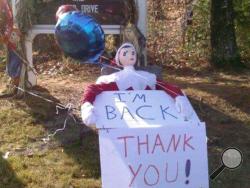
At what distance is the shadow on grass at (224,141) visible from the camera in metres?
4.98

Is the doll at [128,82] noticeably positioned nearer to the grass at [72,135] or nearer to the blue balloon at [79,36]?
the blue balloon at [79,36]

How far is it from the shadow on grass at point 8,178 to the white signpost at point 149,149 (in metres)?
1.08

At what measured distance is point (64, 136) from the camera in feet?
19.3

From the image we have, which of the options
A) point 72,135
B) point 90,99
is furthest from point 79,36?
point 72,135

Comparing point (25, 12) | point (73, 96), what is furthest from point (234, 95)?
point (25, 12)

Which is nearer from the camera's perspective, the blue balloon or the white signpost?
the white signpost

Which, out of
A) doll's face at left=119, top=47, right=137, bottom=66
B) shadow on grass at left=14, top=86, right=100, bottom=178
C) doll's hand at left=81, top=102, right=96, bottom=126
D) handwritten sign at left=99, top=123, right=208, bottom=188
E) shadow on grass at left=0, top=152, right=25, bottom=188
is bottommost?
shadow on grass at left=0, top=152, right=25, bottom=188

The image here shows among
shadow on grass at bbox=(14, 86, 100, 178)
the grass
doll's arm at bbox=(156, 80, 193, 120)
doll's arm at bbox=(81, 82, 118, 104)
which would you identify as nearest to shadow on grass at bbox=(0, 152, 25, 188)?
the grass

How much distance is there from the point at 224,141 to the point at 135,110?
1.75 meters

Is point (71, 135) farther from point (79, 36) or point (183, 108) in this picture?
point (183, 108)

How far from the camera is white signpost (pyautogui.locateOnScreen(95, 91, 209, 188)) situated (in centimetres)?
406

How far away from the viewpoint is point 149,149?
411 centimetres

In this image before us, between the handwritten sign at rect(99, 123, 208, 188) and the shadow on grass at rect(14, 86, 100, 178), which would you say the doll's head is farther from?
the shadow on grass at rect(14, 86, 100, 178)

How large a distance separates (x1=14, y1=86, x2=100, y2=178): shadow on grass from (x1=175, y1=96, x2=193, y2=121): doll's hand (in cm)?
110
